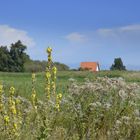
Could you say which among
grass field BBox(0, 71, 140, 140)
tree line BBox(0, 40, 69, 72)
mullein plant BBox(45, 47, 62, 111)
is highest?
tree line BBox(0, 40, 69, 72)

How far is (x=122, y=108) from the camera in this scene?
7637 millimetres

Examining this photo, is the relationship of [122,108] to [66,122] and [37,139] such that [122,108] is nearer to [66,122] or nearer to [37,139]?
[66,122]

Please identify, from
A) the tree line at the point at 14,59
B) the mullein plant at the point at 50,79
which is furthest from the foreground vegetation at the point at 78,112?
the tree line at the point at 14,59

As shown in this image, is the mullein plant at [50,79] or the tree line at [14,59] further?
the tree line at [14,59]

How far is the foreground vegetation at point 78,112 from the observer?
603 cm

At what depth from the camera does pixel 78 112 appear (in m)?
7.27

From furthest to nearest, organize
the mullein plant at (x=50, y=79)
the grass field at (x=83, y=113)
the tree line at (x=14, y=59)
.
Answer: the tree line at (x=14, y=59) < the grass field at (x=83, y=113) < the mullein plant at (x=50, y=79)

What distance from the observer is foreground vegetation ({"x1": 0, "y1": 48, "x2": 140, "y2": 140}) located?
6031 millimetres

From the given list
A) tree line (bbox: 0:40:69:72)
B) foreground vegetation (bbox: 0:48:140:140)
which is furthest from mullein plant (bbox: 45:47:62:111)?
tree line (bbox: 0:40:69:72)

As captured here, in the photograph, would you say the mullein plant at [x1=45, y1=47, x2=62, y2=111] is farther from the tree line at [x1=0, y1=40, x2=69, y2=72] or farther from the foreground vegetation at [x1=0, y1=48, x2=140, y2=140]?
the tree line at [x1=0, y1=40, x2=69, y2=72]

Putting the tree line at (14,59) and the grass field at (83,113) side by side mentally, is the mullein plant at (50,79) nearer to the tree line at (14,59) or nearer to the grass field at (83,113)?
the grass field at (83,113)

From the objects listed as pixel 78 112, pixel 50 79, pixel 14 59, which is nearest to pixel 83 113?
pixel 78 112

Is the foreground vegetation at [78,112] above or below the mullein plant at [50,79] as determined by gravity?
below

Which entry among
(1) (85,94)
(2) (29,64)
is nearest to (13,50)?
(2) (29,64)
